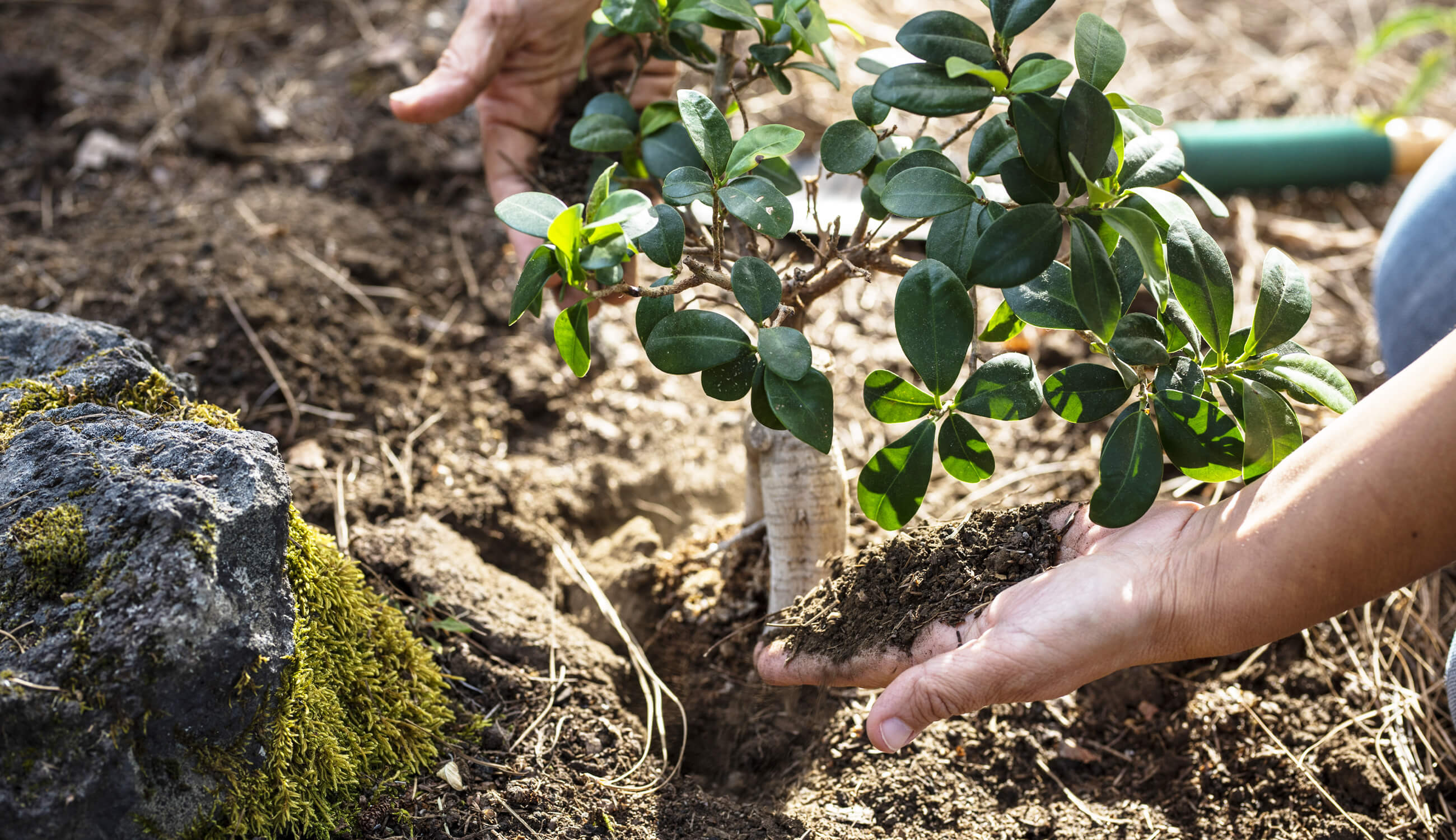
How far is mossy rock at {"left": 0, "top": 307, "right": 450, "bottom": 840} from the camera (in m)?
1.07

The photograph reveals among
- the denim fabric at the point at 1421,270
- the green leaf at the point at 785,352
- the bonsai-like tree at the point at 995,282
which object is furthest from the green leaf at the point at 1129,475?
the denim fabric at the point at 1421,270

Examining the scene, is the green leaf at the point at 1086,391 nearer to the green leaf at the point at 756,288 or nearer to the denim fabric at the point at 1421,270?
the green leaf at the point at 756,288

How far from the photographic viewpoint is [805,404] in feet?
4.02

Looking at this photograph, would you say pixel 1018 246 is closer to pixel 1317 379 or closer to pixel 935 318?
pixel 935 318

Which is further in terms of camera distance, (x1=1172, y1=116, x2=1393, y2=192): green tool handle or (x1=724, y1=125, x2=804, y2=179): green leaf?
(x1=1172, y1=116, x2=1393, y2=192): green tool handle

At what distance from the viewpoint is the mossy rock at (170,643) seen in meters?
1.07

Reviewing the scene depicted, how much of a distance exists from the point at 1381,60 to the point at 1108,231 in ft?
12.4

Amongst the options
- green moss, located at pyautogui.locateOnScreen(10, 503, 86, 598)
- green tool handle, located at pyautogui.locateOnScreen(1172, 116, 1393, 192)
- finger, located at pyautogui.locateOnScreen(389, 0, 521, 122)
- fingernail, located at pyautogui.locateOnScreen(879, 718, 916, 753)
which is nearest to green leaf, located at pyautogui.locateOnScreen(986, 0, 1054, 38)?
fingernail, located at pyautogui.locateOnScreen(879, 718, 916, 753)

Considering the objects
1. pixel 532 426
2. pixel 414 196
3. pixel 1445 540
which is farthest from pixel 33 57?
pixel 1445 540

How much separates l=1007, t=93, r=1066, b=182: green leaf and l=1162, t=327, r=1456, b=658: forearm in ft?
1.68

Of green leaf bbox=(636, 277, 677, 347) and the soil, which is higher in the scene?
green leaf bbox=(636, 277, 677, 347)

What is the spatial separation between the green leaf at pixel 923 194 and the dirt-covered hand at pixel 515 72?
993mm

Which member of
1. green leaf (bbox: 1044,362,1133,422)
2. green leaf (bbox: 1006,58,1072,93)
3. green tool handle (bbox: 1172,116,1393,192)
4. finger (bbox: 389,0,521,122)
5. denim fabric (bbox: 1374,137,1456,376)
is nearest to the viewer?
green leaf (bbox: 1006,58,1072,93)

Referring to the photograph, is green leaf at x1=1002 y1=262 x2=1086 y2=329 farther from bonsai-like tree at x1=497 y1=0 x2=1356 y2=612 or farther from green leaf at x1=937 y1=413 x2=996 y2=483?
green leaf at x1=937 y1=413 x2=996 y2=483
